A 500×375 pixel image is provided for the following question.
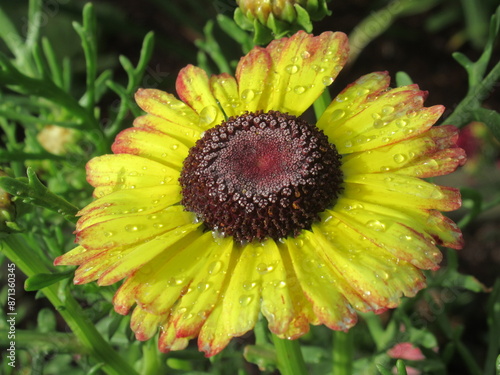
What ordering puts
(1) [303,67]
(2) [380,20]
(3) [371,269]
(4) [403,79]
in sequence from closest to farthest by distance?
(3) [371,269] → (1) [303,67] → (4) [403,79] → (2) [380,20]

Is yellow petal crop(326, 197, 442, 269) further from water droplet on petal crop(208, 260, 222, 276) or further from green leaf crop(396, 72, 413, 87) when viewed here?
green leaf crop(396, 72, 413, 87)

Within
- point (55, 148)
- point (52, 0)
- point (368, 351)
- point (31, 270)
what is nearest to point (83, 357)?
point (31, 270)

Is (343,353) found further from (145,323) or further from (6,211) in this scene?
(6,211)

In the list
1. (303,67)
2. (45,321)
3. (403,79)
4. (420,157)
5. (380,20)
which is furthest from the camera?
(380,20)

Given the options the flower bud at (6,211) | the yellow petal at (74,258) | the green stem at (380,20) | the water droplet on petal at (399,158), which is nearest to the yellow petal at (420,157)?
the water droplet on petal at (399,158)

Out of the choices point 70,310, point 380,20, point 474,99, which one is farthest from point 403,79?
point 380,20


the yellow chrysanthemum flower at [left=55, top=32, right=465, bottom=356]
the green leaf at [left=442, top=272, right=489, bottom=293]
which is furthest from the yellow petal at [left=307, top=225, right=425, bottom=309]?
the green leaf at [left=442, top=272, right=489, bottom=293]

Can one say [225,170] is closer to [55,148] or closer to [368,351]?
[55,148]
